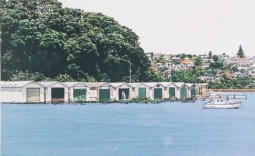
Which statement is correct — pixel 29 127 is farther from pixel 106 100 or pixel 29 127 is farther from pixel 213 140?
pixel 213 140

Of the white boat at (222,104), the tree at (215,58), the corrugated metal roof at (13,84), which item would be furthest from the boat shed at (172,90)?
the corrugated metal roof at (13,84)

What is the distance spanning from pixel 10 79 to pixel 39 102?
26.8 inches

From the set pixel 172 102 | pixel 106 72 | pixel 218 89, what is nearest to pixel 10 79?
pixel 106 72

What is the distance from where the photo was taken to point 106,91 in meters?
5.88

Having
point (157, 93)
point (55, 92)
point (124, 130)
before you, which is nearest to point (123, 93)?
point (157, 93)

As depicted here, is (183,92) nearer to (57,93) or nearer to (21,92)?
(57,93)

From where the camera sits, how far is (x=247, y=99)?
6.07 metres

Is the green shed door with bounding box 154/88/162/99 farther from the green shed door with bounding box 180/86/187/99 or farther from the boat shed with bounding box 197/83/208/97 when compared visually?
the boat shed with bounding box 197/83/208/97

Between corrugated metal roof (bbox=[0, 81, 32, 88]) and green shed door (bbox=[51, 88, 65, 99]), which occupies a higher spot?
corrugated metal roof (bbox=[0, 81, 32, 88])

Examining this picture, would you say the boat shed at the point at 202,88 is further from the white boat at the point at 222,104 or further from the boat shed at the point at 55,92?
the boat shed at the point at 55,92

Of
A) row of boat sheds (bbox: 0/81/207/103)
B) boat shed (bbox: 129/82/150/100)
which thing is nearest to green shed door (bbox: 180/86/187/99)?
row of boat sheds (bbox: 0/81/207/103)

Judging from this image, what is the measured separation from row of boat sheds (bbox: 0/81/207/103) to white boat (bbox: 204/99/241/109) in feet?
1.99

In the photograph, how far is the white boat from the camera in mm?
6716

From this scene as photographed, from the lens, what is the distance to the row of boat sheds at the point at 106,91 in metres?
5.81
